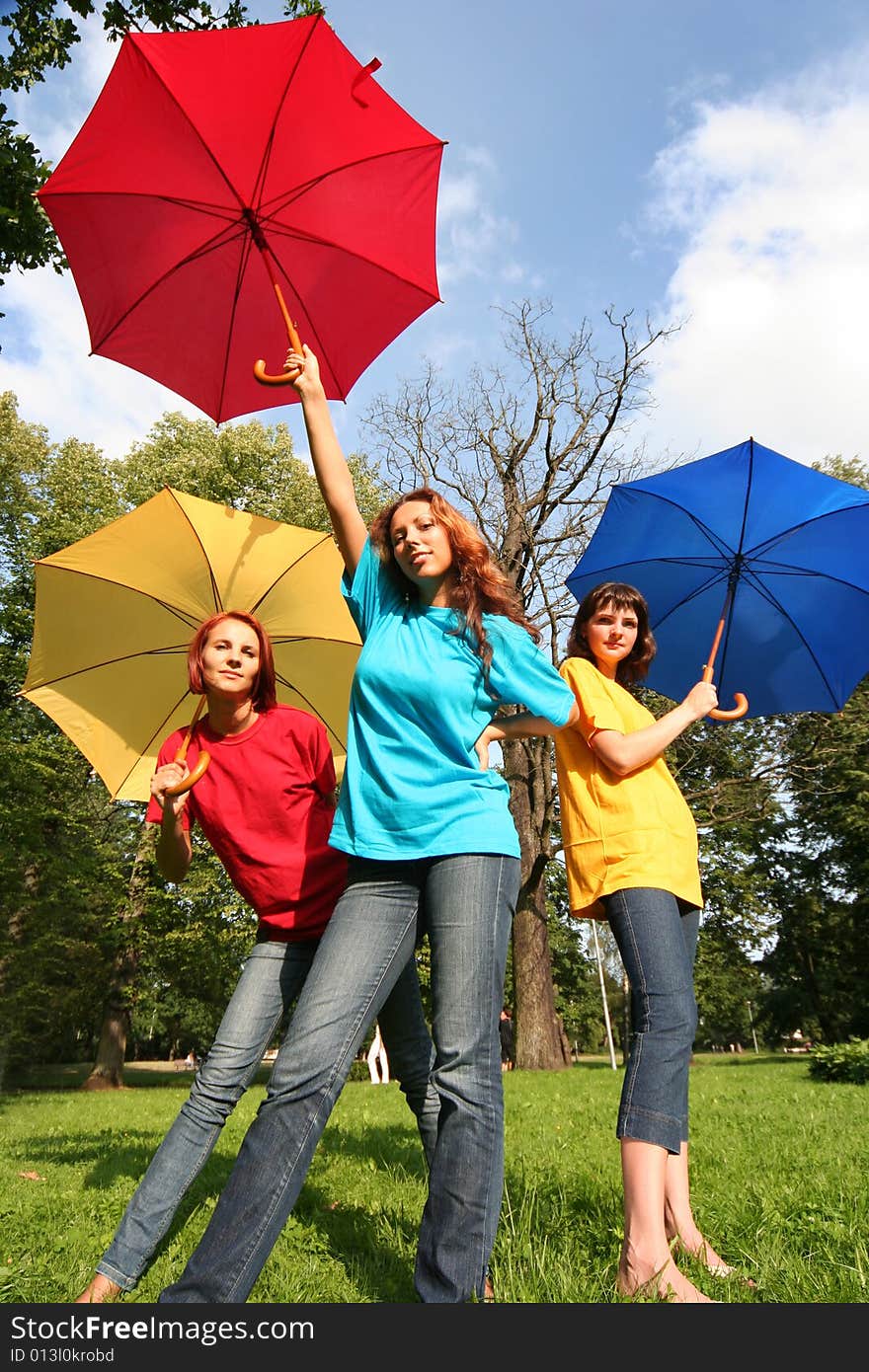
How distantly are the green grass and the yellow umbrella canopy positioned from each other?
6.38 ft

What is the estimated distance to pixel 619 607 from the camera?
3.62 m

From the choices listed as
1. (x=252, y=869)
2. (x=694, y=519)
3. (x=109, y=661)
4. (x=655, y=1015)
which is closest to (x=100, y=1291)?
(x=252, y=869)

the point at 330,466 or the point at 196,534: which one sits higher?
the point at 196,534

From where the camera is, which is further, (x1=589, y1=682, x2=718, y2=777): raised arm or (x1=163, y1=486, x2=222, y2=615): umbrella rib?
(x1=163, y1=486, x2=222, y2=615): umbrella rib

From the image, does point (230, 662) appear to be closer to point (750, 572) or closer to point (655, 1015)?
point (655, 1015)

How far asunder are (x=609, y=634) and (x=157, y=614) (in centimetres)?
220

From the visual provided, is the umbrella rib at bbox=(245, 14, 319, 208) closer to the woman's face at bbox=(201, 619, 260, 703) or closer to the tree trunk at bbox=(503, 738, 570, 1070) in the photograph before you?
the woman's face at bbox=(201, 619, 260, 703)

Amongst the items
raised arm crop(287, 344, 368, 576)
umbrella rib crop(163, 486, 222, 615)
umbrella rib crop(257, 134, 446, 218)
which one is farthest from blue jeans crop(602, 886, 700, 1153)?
umbrella rib crop(257, 134, 446, 218)

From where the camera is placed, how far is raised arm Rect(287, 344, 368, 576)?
2.88m

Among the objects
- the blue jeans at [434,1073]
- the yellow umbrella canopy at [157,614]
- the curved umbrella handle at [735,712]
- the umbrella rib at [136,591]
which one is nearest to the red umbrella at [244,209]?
the yellow umbrella canopy at [157,614]

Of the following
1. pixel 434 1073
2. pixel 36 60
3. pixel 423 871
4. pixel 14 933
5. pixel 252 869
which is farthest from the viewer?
pixel 14 933

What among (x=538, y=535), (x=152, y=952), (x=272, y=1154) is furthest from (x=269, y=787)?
(x=152, y=952)
